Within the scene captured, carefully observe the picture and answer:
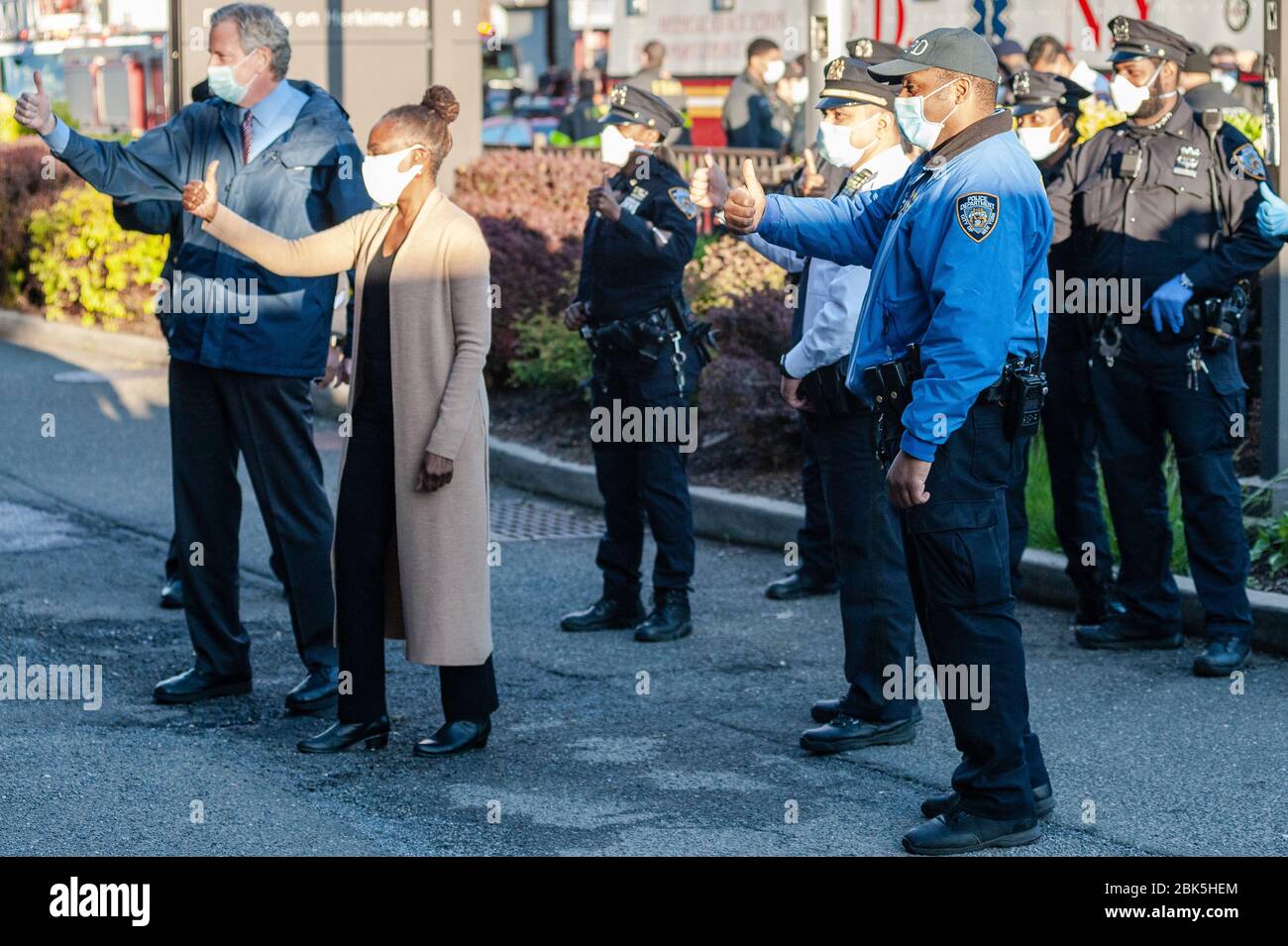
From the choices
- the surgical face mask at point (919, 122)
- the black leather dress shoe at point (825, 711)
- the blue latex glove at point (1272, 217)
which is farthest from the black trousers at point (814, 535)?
the surgical face mask at point (919, 122)

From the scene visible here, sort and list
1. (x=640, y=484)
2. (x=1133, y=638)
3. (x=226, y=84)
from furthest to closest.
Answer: (x=640, y=484) < (x=1133, y=638) < (x=226, y=84)

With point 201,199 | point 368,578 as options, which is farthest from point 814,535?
point 201,199

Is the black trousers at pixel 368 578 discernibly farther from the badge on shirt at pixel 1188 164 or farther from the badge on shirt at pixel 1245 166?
the badge on shirt at pixel 1245 166

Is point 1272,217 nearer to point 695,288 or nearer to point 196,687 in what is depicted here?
point 196,687

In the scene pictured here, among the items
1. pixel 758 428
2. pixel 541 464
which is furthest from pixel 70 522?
pixel 758 428

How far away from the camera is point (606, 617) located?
7.40 m

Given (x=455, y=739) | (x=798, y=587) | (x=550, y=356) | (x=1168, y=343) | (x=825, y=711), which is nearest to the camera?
(x=455, y=739)

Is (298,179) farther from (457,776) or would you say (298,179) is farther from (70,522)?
(70,522)

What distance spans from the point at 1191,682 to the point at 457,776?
8.46ft

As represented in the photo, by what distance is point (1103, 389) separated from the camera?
6.90 meters

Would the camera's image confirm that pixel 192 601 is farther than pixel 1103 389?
No

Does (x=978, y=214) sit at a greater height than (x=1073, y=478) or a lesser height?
greater

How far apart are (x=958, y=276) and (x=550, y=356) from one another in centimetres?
656

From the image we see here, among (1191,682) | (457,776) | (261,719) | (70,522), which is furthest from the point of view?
(70,522)
